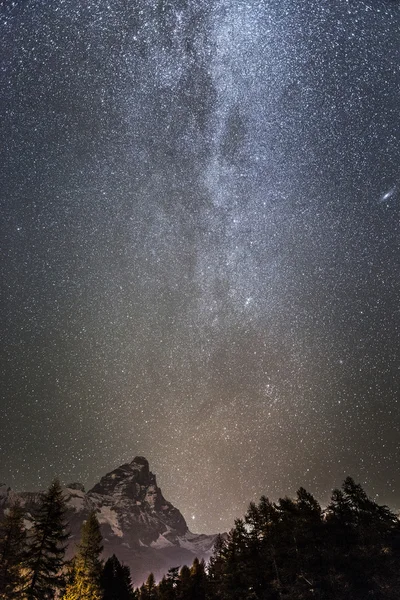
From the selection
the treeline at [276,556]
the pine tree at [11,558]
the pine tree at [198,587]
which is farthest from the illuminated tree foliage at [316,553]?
the pine tree at [11,558]

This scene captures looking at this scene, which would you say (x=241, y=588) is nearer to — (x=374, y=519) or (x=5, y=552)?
(x=374, y=519)

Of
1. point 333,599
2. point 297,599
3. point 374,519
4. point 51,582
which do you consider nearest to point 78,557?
point 51,582

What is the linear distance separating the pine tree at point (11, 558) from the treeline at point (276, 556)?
5 cm

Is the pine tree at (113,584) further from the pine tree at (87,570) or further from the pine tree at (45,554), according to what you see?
the pine tree at (45,554)

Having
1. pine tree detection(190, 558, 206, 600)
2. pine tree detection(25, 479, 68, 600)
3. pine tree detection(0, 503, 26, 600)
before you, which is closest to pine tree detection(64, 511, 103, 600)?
pine tree detection(25, 479, 68, 600)

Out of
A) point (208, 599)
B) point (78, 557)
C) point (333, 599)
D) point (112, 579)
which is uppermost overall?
point (78, 557)

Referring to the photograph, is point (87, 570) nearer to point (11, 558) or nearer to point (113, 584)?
point (113, 584)

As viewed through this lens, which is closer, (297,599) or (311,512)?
(297,599)

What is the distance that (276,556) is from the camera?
94.9 ft

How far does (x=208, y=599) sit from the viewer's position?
110 ft

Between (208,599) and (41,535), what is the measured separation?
74.5 feet

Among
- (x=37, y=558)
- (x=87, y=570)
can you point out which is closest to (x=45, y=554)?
(x=37, y=558)

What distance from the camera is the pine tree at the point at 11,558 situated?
64.2 ft

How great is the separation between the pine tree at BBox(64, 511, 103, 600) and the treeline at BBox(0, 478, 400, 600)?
0.08 metres
